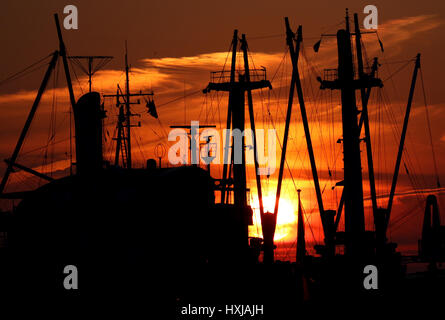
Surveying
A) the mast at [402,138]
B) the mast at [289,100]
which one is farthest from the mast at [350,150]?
the mast at [402,138]

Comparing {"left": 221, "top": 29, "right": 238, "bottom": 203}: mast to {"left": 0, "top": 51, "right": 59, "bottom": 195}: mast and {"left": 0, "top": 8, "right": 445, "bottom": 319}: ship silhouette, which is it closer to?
{"left": 0, "top": 8, "right": 445, "bottom": 319}: ship silhouette

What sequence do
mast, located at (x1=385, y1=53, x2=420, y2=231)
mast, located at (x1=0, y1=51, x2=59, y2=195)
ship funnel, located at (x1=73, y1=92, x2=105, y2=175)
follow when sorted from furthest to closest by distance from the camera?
mast, located at (x1=385, y1=53, x2=420, y2=231), mast, located at (x1=0, y1=51, x2=59, y2=195), ship funnel, located at (x1=73, y1=92, x2=105, y2=175)

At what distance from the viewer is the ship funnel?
165ft

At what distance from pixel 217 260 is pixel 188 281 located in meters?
7.85

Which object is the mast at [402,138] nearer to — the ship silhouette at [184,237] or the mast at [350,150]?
the ship silhouette at [184,237]

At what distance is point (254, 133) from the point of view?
233 ft

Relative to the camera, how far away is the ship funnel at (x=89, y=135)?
165 feet

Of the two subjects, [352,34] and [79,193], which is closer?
[79,193]

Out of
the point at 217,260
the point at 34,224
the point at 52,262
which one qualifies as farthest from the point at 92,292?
the point at 217,260

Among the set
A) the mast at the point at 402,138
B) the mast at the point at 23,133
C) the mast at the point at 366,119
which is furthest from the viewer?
the mast at the point at 402,138

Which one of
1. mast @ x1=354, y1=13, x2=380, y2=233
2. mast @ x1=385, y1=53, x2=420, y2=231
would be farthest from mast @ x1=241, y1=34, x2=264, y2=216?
mast @ x1=385, y1=53, x2=420, y2=231

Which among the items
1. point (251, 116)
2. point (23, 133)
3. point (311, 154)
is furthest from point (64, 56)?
point (311, 154)

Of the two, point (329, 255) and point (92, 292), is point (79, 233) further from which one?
point (329, 255)

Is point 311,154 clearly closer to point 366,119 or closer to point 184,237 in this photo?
point 366,119
